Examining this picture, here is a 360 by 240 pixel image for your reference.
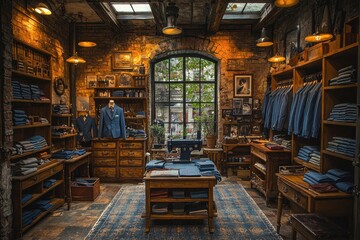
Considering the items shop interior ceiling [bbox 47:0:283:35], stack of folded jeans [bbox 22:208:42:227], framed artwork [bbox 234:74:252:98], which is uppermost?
shop interior ceiling [bbox 47:0:283:35]

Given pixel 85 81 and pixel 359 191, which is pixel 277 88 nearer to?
pixel 359 191

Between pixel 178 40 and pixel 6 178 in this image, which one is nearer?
pixel 6 178

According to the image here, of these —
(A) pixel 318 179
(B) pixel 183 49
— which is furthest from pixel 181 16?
(A) pixel 318 179

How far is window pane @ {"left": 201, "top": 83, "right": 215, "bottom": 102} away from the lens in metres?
7.66

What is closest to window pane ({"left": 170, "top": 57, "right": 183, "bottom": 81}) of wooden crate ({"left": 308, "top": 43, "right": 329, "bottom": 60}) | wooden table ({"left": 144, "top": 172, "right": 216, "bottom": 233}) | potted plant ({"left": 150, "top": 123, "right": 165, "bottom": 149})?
potted plant ({"left": 150, "top": 123, "right": 165, "bottom": 149})

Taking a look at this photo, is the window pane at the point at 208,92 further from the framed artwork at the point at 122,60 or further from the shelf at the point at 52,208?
the shelf at the point at 52,208

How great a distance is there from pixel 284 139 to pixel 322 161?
1757 mm

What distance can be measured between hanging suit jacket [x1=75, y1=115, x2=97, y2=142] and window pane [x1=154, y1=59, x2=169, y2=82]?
2.10 meters

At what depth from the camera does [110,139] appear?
656 cm

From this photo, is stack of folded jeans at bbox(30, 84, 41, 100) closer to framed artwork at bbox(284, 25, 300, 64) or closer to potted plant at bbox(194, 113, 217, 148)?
potted plant at bbox(194, 113, 217, 148)

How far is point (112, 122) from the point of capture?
654 centimetres

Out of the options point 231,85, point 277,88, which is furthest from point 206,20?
point 277,88

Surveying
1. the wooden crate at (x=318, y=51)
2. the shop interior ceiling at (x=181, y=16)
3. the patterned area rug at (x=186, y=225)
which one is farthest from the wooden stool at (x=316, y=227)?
the shop interior ceiling at (x=181, y=16)

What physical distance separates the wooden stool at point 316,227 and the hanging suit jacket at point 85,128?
517 centimetres
